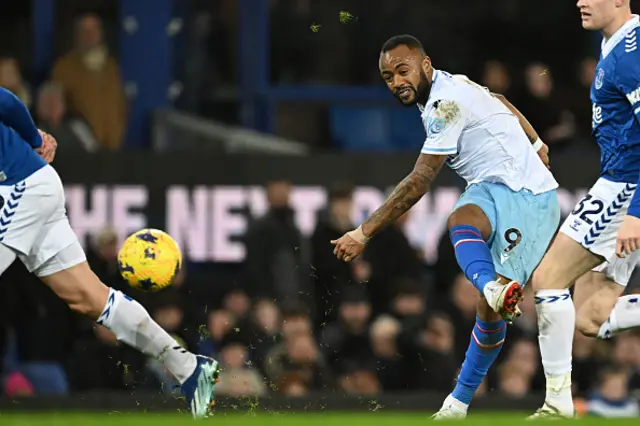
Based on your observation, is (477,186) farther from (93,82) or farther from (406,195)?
(93,82)

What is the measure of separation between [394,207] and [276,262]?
5178mm

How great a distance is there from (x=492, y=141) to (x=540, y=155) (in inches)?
23.7

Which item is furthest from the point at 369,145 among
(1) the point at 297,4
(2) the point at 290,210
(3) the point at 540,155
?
(3) the point at 540,155

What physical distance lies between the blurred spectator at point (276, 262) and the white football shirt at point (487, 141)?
480 centimetres

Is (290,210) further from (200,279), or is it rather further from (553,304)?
(553,304)

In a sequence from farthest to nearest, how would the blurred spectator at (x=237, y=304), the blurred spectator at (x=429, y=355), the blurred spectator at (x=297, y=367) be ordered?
1. the blurred spectator at (x=237, y=304)
2. the blurred spectator at (x=429, y=355)
3. the blurred spectator at (x=297, y=367)

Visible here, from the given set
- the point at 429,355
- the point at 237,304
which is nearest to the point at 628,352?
the point at 429,355

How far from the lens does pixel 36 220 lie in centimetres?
916

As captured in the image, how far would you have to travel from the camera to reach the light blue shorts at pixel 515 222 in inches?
359

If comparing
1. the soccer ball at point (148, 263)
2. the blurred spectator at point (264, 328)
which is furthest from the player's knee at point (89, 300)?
the blurred spectator at point (264, 328)

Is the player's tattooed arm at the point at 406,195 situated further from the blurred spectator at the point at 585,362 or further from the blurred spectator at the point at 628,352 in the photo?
the blurred spectator at the point at 628,352

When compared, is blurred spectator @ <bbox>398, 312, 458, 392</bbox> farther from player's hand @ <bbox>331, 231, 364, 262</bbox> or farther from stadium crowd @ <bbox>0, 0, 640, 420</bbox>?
player's hand @ <bbox>331, 231, 364, 262</bbox>

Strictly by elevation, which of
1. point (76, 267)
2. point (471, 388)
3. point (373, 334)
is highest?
point (76, 267)

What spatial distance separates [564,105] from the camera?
1570 centimetres
